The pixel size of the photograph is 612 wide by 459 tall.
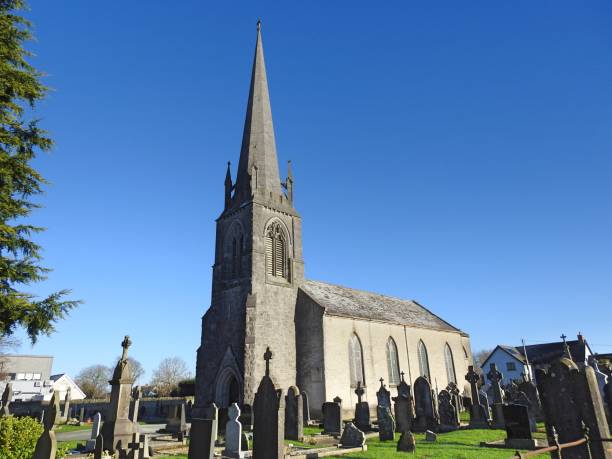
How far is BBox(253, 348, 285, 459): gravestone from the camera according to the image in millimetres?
6402

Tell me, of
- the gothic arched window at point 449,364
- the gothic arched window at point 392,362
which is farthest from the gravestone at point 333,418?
the gothic arched window at point 449,364

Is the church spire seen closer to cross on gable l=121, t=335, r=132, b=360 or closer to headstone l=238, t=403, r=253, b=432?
headstone l=238, t=403, r=253, b=432

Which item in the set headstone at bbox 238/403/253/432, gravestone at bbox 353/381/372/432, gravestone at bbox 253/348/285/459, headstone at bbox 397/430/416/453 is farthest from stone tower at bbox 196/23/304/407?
gravestone at bbox 253/348/285/459

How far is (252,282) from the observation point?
985 inches

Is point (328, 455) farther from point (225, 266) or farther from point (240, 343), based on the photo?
point (225, 266)

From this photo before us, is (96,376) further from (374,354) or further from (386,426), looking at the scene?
(386,426)

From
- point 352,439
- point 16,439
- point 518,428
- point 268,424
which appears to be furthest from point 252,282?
point 268,424

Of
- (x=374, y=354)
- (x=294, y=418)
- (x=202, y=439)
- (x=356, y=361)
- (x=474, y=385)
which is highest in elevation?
(x=374, y=354)

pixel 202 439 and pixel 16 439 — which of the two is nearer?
pixel 202 439

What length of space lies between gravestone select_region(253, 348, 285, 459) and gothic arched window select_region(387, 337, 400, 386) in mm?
24361

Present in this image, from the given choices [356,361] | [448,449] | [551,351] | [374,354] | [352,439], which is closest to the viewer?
[448,449]

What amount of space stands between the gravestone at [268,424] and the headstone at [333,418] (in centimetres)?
1143

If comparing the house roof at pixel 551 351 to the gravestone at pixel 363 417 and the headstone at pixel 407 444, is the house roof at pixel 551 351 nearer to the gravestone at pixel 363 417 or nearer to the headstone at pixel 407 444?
the gravestone at pixel 363 417

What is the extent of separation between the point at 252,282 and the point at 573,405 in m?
19.4
